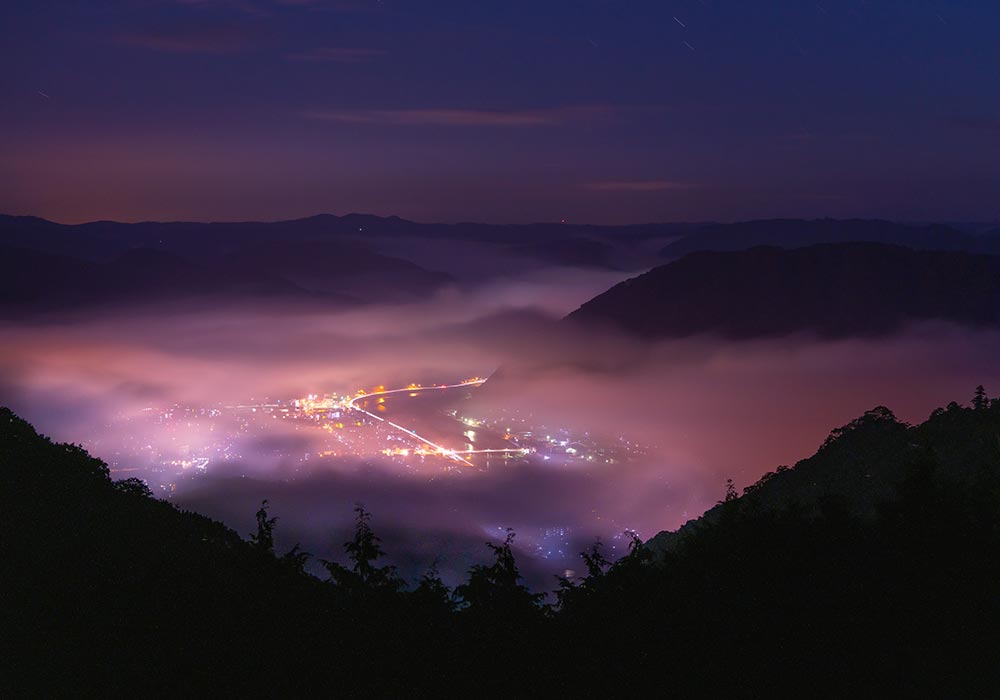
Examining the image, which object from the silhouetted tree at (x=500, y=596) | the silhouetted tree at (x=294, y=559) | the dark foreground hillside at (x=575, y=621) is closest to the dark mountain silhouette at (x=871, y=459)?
the dark foreground hillside at (x=575, y=621)

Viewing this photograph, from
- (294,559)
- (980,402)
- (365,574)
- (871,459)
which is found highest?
(980,402)

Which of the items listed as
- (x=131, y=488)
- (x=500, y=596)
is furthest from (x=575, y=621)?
(x=131, y=488)

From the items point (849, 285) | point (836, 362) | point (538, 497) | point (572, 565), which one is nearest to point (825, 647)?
point (572, 565)

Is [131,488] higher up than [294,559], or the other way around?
[131,488]

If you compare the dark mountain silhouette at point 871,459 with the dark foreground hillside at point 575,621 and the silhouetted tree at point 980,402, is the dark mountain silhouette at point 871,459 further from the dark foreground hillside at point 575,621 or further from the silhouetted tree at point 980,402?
the dark foreground hillside at point 575,621

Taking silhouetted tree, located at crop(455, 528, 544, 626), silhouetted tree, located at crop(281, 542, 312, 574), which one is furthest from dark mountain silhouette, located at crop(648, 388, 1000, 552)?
silhouetted tree, located at crop(455, 528, 544, 626)

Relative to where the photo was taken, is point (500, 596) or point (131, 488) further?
point (131, 488)

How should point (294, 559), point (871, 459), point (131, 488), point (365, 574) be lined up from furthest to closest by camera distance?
point (871, 459)
point (131, 488)
point (294, 559)
point (365, 574)

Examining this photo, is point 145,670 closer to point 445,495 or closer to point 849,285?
point 445,495

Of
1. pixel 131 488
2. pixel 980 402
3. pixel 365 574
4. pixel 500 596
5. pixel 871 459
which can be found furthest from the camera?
pixel 871 459

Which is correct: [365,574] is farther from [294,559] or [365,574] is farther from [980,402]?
[980,402]
